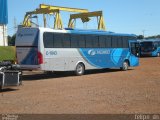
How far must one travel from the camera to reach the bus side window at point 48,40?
2172 cm

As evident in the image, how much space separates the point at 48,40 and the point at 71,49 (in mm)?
2277

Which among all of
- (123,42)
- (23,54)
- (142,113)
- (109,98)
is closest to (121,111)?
(142,113)

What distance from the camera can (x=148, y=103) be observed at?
39.0 feet

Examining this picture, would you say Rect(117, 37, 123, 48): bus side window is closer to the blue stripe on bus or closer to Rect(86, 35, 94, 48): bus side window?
the blue stripe on bus

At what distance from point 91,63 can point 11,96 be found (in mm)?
11749

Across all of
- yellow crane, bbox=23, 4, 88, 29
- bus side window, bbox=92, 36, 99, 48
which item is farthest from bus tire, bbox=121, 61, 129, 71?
yellow crane, bbox=23, 4, 88, 29

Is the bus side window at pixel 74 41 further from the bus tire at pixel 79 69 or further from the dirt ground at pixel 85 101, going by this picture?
the dirt ground at pixel 85 101

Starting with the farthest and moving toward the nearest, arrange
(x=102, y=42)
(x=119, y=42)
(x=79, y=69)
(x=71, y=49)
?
1. (x=119, y=42)
2. (x=102, y=42)
3. (x=79, y=69)
4. (x=71, y=49)

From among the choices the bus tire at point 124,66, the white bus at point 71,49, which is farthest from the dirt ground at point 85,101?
the bus tire at point 124,66

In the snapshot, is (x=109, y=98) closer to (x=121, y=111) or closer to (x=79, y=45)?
(x=121, y=111)

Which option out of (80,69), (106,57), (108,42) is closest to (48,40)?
(80,69)

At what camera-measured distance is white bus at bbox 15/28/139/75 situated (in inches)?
854

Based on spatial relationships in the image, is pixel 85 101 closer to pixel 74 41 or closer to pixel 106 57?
pixel 74 41

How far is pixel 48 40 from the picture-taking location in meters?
21.9
